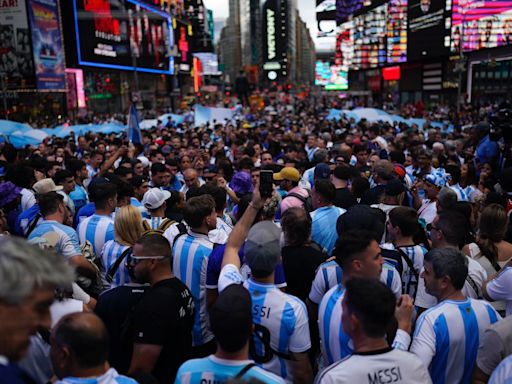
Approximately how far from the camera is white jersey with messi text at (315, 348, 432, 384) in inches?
99.0

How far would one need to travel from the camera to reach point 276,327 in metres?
3.21

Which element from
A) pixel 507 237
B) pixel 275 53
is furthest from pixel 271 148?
pixel 275 53

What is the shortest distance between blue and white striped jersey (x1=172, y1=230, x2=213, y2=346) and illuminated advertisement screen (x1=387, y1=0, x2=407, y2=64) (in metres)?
56.2

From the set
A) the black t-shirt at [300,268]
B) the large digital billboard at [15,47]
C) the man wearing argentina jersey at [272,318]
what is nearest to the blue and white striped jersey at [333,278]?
the black t-shirt at [300,268]

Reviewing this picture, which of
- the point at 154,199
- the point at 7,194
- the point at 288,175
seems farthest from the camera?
the point at 288,175

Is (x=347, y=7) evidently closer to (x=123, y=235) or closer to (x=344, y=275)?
(x=123, y=235)

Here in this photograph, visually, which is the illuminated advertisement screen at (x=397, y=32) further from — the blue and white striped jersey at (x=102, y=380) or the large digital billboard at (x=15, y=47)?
the blue and white striped jersey at (x=102, y=380)

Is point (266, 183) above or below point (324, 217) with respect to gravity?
above

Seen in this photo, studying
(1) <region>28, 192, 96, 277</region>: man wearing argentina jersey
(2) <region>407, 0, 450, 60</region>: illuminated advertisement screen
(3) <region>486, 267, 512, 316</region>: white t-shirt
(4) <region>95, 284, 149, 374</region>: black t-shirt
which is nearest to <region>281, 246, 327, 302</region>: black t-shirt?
(4) <region>95, 284, 149, 374</region>: black t-shirt

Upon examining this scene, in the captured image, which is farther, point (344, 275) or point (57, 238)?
point (57, 238)

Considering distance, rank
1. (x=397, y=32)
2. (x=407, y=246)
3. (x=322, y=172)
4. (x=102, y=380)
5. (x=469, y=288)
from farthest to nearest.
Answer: (x=397, y=32) → (x=322, y=172) → (x=407, y=246) → (x=469, y=288) → (x=102, y=380)

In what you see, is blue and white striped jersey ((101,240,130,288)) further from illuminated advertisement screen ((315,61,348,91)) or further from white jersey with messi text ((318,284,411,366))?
illuminated advertisement screen ((315,61,348,91))

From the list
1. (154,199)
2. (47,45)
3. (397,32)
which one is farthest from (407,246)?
(397,32)

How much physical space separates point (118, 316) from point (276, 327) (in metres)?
1.20
